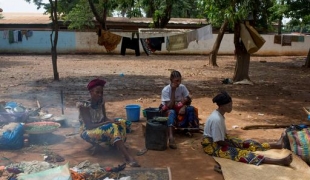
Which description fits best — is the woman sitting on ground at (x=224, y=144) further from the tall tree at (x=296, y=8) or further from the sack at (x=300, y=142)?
the tall tree at (x=296, y=8)

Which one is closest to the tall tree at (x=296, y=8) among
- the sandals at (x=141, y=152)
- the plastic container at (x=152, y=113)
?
the plastic container at (x=152, y=113)

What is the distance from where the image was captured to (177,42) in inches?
470

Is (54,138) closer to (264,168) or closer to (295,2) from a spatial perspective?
(264,168)

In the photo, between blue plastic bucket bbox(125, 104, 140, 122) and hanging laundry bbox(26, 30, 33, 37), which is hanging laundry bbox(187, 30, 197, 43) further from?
hanging laundry bbox(26, 30, 33, 37)

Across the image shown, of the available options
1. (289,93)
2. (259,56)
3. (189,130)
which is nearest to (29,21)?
(259,56)

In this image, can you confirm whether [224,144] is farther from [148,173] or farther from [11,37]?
[11,37]

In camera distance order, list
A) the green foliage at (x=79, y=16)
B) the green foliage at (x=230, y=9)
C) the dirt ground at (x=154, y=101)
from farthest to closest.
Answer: the green foliage at (x=79, y=16) < the green foliage at (x=230, y=9) < the dirt ground at (x=154, y=101)

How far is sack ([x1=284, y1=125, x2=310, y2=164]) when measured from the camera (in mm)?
4551

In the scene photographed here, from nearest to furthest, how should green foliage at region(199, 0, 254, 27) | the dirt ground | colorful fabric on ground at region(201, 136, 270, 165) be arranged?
colorful fabric on ground at region(201, 136, 270, 165)
the dirt ground
green foliage at region(199, 0, 254, 27)

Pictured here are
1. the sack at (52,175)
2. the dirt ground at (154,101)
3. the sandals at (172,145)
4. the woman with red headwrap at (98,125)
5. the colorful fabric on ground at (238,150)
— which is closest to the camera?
the sack at (52,175)

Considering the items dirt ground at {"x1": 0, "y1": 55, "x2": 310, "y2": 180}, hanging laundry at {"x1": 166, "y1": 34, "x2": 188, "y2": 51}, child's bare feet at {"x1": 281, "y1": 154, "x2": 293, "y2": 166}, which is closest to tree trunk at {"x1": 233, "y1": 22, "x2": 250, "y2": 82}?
dirt ground at {"x1": 0, "y1": 55, "x2": 310, "y2": 180}

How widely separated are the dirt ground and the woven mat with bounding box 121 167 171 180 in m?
0.14

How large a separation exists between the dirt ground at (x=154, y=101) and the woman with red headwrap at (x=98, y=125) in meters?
0.24

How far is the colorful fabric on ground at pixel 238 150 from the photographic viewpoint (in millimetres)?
4438
